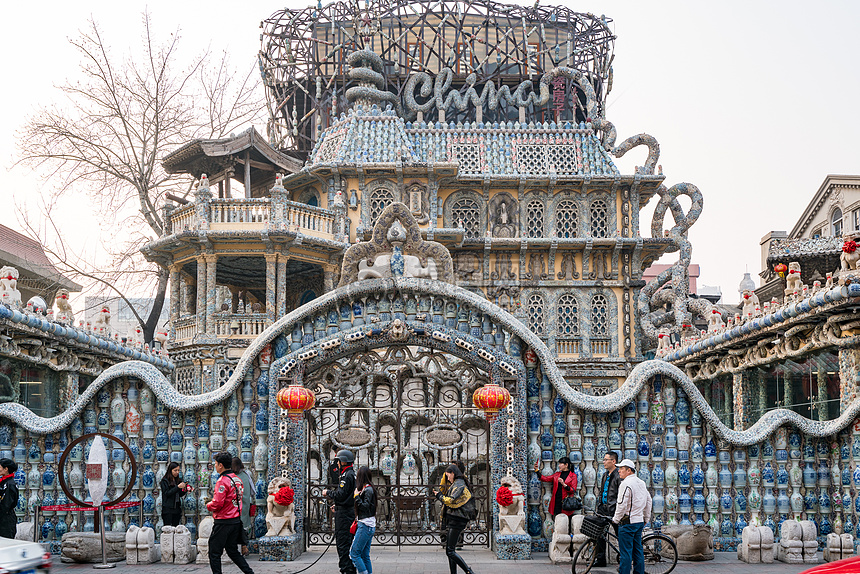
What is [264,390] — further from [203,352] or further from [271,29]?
[271,29]

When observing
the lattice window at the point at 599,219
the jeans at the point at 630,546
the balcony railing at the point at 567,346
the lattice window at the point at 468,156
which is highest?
the lattice window at the point at 468,156

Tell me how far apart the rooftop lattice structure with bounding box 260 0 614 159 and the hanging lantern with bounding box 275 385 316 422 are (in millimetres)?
19920

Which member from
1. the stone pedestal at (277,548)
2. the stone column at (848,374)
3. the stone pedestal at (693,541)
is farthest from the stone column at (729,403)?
the stone pedestal at (277,548)

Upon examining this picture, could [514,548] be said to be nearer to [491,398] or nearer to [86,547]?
[491,398]

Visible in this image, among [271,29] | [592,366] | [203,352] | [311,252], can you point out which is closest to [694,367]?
[592,366]

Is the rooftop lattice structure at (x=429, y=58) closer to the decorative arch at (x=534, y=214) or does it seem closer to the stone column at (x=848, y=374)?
the decorative arch at (x=534, y=214)

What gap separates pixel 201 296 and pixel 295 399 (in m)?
12.2

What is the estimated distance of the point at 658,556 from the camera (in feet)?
32.7

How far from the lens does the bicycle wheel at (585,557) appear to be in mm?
9742

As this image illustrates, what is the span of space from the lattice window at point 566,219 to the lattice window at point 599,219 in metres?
0.52

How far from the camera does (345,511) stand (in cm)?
939

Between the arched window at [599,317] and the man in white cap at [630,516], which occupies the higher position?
the arched window at [599,317]

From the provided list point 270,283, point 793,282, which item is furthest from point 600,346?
point 793,282

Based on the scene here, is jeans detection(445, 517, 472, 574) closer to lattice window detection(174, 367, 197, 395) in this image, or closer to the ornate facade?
the ornate facade
